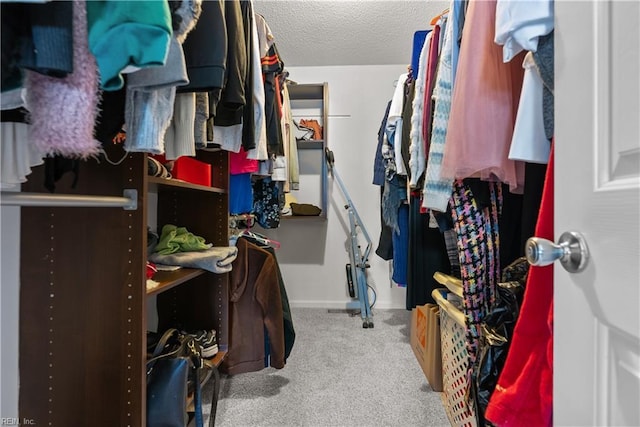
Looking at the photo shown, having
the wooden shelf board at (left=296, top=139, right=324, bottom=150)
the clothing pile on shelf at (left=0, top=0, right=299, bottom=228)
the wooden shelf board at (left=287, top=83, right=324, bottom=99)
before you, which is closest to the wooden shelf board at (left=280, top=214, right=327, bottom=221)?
the wooden shelf board at (left=296, top=139, right=324, bottom=150)

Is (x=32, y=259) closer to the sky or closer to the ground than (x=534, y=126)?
closer to the ground

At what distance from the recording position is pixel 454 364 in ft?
4.07

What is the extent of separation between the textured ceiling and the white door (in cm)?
192

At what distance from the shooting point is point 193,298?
1469 mm

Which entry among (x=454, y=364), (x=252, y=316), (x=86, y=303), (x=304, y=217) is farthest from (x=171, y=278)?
(x=304, y=217)

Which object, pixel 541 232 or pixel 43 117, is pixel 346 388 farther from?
pixel 43 117

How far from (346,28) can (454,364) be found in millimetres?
2194

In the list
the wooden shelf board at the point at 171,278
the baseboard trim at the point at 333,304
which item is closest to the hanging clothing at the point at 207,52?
the wooden shelf board at the point at 171,278

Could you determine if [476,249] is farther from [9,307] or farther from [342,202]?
[342,202]

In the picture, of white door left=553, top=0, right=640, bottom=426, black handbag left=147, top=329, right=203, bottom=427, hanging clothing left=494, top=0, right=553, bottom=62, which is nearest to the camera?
white door left=553, top=0, right=640, bottom=426

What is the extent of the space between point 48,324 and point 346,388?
119 centimetres

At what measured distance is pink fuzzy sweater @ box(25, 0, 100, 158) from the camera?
500mm

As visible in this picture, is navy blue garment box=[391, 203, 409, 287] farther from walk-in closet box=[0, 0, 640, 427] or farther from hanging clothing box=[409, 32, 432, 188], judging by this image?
hanging clothing box=[409, 32, 432, 188]

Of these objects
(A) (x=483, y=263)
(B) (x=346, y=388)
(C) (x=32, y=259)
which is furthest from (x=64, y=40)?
(B) (x=346, y=388)
